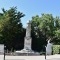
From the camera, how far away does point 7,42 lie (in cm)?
5072

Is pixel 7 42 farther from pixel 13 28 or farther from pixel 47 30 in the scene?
pixel 47 30

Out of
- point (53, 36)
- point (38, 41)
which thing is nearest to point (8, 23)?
point (38, 41)

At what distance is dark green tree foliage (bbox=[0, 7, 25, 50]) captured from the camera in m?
50.7

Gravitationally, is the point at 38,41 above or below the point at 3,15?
below

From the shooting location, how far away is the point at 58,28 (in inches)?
2179

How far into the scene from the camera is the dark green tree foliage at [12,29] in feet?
166

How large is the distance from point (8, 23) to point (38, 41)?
754 cm

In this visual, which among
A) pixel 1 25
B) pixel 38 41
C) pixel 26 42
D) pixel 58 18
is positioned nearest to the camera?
pixel 26 42

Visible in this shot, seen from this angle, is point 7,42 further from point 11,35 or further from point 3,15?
point 3,15

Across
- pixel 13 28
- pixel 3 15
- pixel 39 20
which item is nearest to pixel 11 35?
pixel 13 28

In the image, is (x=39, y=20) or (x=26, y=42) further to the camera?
(x=39, y=20)

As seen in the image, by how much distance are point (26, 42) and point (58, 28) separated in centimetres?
1390

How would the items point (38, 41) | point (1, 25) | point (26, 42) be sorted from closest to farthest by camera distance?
point (26, 42), point (1, 25), point (38, 41)

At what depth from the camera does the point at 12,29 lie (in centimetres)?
5194
